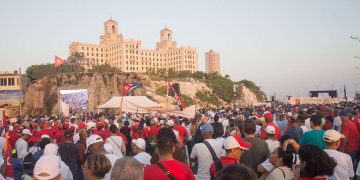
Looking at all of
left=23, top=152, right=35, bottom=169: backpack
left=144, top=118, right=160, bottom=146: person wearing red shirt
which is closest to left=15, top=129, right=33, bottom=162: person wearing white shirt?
left=23, top=152, right=35, bottom=169: backpack

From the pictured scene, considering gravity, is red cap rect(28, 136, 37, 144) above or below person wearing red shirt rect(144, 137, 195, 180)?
below

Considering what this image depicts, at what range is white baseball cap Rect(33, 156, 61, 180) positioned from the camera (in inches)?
144

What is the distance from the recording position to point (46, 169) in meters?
3.68

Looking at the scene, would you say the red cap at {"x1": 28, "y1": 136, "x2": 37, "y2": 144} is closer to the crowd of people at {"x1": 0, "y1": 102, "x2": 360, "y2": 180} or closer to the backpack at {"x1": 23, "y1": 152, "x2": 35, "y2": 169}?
the crowd of people at {"x1": 0, "y1": 102, "x2": 360, "y2": 180}

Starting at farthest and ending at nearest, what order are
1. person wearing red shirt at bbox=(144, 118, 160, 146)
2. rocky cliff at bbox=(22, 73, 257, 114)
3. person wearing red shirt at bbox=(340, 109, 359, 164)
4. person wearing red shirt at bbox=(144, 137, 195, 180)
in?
rocky cliff at bbox=(22, 73, 257, 114), person wearing red shirt at bbox=(144, 118, 160, 146), person wearing red shirt at bbox=(340, 109, 359, 164), person wearing red shirt at bbox=(144, 137, 195, 180)

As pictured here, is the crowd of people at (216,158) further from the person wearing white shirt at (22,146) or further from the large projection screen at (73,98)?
the large projection screen at (73,98)

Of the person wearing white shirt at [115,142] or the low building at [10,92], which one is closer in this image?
the person wearing white shirt at [115,142]

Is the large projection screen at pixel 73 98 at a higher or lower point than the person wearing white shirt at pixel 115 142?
higher

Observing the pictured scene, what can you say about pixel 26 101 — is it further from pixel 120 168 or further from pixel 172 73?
pixel 120 168

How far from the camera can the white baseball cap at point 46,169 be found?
3.67 metres

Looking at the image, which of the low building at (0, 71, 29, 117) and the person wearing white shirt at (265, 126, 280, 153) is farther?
the low building at (0, 71, 29, 117)

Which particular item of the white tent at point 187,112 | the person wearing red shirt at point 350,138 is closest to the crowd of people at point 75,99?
the white tent at point 187,112

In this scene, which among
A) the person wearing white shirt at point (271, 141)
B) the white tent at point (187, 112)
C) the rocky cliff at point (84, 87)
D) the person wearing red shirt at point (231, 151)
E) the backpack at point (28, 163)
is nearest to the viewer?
the person wearing red shirt at point (231, 151)

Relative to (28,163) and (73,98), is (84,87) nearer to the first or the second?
(73,98)
